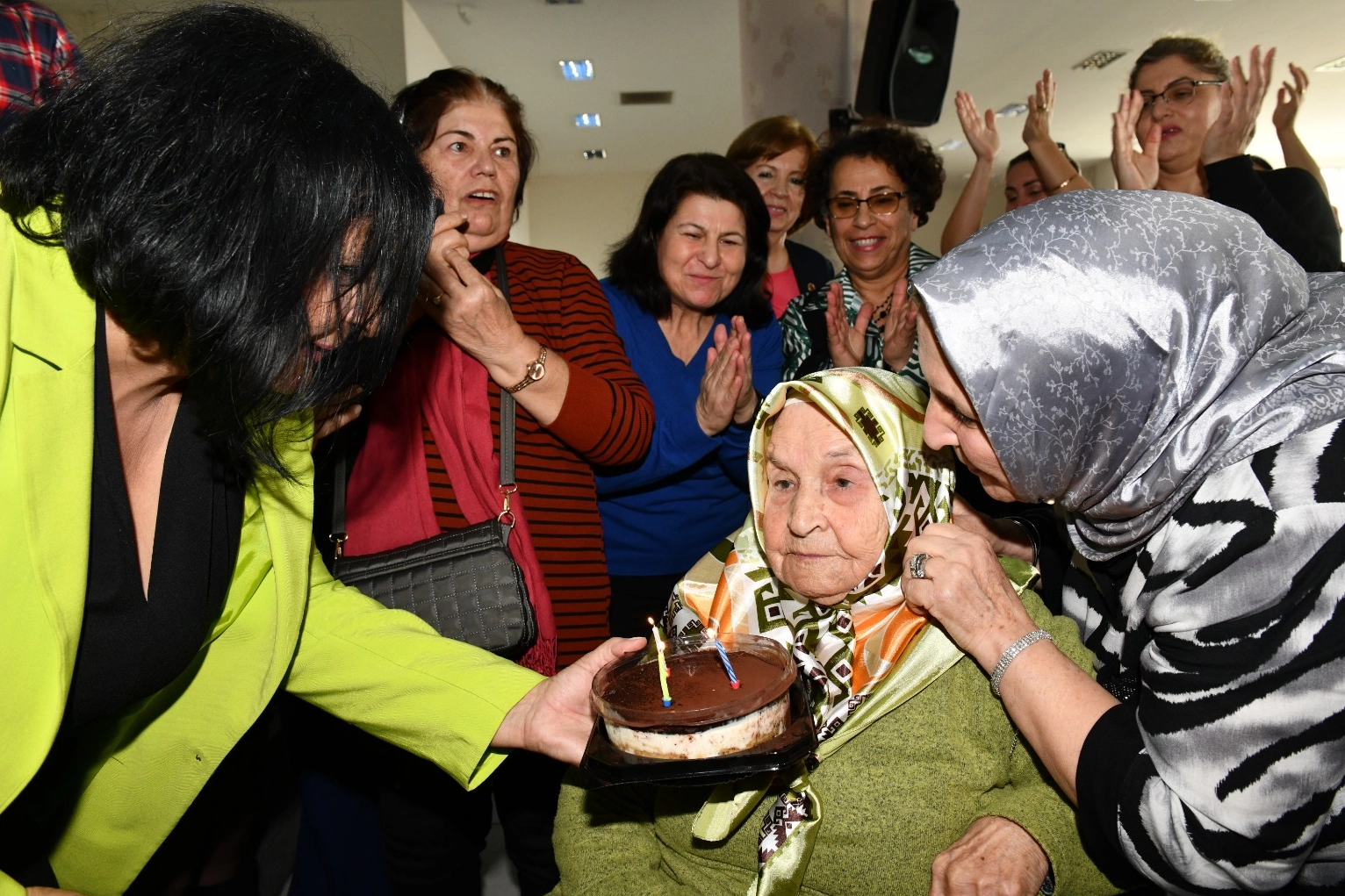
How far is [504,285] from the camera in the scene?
2156mm

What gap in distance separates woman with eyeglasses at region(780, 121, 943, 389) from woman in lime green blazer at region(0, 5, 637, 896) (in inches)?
63.7

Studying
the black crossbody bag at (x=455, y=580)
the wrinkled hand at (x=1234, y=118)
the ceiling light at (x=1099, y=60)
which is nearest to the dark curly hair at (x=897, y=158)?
the wrinkled hand at (x=1234, y=118)

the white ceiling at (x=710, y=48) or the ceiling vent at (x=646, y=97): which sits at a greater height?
the white ceiling at (x=710, y=48)

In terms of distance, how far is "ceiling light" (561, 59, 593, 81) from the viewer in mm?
8125

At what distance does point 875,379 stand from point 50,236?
134 cm

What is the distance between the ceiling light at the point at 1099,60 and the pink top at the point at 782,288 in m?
7.77

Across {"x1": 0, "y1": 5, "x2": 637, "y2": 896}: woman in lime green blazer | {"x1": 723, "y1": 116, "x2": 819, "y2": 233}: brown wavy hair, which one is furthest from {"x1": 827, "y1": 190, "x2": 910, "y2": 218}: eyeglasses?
{"x1": 0, "y1": 5, "x2": 637, "y2": 896}: woman in lime green blazer

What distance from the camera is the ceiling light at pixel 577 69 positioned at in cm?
812

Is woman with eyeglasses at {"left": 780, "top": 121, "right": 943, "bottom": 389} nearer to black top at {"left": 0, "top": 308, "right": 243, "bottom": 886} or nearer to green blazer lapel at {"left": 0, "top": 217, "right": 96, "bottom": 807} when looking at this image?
black top at {"left": 0, "top": 308, "right": 243, "bottom": 886}

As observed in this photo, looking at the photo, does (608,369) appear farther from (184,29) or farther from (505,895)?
(505,895)

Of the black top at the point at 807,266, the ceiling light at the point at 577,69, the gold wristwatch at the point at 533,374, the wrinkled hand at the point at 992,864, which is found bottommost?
the wrinkled hand at the point at 992,864

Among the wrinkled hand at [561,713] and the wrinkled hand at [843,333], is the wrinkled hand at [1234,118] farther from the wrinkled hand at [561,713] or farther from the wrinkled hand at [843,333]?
the wrinkled hand at [561,713]

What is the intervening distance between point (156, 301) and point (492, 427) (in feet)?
3.27

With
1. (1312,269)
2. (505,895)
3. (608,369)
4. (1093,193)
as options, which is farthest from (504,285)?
(1312,269)
